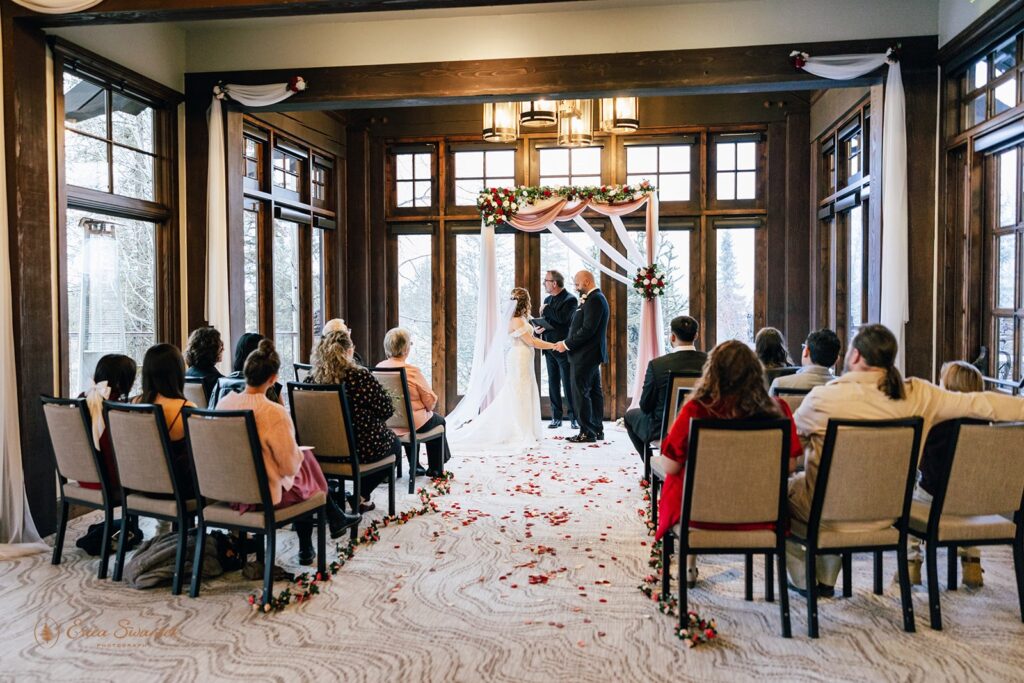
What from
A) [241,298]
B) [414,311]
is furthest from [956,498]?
[414,311]

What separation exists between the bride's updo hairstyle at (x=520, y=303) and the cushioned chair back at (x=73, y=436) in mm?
4342

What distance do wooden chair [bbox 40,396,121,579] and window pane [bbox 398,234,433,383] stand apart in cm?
528

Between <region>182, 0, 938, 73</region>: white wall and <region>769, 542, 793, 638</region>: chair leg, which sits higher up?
<region>182, 0, 938, 73</region>: white wall

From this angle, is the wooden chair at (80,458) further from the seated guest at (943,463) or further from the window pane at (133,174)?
the seated guest at (943,463)

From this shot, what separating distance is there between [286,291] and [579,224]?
3.11 metres

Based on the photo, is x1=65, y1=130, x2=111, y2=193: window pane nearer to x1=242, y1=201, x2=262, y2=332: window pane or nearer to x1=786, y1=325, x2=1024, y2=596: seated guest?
x1=242, y1=201, x2=262, y2=332: window pane

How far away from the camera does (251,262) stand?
6973 millimetres

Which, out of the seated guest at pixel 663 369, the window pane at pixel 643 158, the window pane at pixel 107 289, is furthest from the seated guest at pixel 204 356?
the window pane at pixel 643 158

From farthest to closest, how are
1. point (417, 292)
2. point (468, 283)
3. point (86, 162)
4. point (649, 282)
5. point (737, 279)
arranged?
1. point (417, 292)
2. point (468, 283)
3. point (737, 279)
4. point (649, 282)
5. point (86, 162)

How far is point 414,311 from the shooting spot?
29.8 ft

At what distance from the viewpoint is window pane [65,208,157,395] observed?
5016mm

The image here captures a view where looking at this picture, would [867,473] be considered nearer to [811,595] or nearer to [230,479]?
[811,595]

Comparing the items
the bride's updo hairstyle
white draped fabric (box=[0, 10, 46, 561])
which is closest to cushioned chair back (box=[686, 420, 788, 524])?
white draped fabric (box=[0, 10, 46, 561])

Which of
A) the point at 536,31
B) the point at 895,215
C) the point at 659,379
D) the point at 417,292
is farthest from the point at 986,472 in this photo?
the point at 417,292
